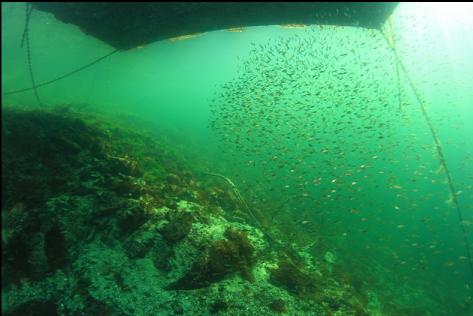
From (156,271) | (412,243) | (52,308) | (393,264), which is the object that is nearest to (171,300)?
(156,271)

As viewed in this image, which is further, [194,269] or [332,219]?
[332,219]

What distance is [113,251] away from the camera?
6.33 metres

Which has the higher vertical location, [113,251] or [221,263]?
[113,251]

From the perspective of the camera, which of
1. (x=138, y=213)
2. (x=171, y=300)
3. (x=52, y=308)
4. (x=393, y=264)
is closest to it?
(x=52, y=308)

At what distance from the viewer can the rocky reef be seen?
17.9 ft

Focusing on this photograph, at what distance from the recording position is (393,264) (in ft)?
48.2

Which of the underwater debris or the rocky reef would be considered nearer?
the rocky reef

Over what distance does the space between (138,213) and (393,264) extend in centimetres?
1348

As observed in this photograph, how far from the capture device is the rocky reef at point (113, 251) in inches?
215

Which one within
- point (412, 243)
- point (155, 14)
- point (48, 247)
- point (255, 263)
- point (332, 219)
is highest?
point (155, 14)

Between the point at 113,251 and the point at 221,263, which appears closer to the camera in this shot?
the point at 113,251

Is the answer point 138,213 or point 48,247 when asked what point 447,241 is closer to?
point 138,213

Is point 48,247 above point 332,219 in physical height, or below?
above

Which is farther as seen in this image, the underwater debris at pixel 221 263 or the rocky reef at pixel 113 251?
the underwater debris at pixel 221 263
